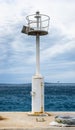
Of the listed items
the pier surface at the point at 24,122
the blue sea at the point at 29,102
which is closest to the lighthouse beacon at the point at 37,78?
the pier surface at the point at 24,122

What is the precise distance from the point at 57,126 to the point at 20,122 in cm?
165

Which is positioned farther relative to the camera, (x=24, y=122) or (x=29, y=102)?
(x=29, y=102)

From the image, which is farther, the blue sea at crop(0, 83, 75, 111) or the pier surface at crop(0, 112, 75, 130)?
the blue sea at crop(0, 83, 75, 111)

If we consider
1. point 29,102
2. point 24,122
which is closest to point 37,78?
point 24,122

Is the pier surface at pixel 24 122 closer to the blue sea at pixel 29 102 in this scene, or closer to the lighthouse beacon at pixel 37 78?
the lighthouse beacon at pixel 37 78

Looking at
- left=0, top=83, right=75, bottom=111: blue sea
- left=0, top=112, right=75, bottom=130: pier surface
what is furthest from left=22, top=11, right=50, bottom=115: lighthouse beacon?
left=0, top=83, right=75, bottom=111: blue sea

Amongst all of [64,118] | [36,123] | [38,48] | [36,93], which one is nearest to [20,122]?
[36,123]

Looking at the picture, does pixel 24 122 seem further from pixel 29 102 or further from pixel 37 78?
pixel 29 102

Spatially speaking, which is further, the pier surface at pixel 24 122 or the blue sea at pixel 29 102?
the blue sea at pixel 29 102

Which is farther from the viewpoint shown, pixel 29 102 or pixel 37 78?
pixel 29 102

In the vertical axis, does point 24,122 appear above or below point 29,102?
below

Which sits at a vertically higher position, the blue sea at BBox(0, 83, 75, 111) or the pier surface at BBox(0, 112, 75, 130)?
the blue sea at BBox(0, 83, 75, 111)

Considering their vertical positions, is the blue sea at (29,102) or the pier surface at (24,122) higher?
the blue sea at (29,102)

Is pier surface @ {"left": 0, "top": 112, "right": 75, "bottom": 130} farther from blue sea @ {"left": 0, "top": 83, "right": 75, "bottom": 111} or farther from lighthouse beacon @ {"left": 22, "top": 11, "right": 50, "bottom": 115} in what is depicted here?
blue sea @ {"left": 0, "top": 83, "right": 75, "bottom": 111}
